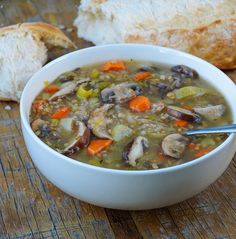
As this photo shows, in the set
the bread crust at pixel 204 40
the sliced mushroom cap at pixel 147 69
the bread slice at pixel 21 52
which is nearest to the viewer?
the sliced mushroom cap at pixel 147 69

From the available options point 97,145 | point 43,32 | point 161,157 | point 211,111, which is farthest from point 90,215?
point 43,32

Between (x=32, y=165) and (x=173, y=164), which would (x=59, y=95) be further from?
(x=173, y=164)

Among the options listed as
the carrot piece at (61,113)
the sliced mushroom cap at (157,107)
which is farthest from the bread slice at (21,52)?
the sliced mushroom cap at (157,107)

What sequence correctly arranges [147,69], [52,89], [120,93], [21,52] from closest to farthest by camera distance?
[120,93], [52,89], [147,69], [21,52]

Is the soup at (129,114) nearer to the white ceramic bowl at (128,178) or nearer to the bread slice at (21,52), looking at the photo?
the white ceramic bowl at (128,178)

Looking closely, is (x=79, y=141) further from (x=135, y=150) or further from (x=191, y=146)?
(x=191, y=146)

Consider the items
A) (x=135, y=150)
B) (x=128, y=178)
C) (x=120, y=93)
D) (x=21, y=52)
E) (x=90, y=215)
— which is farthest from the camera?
(x=21, y=52)

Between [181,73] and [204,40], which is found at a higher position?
[181,73]
